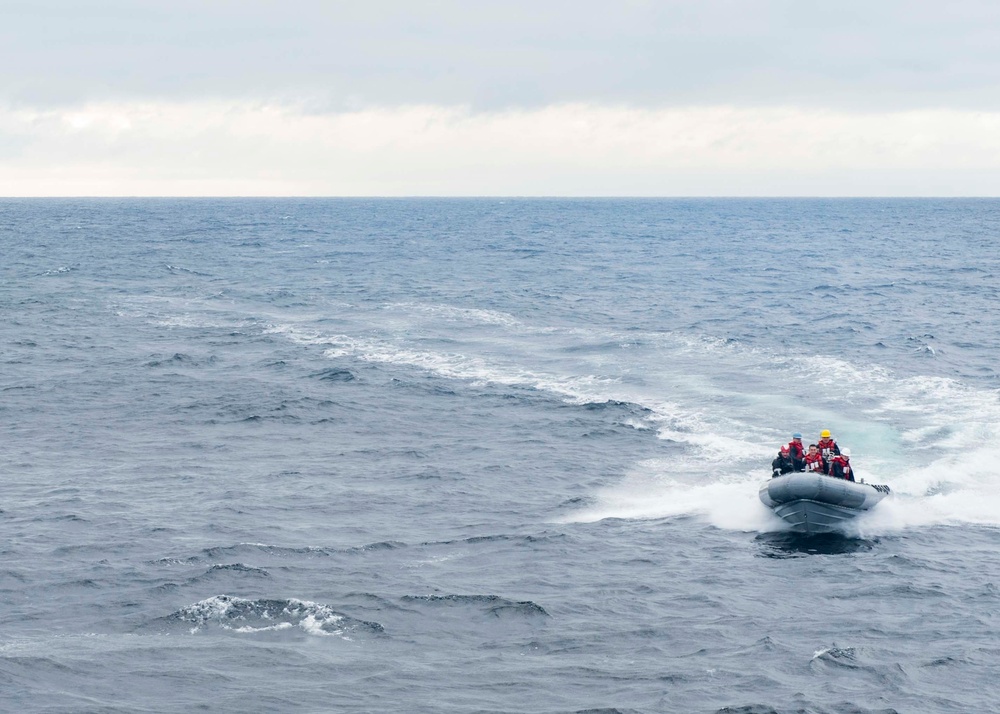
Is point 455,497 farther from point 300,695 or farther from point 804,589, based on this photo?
point 300,695

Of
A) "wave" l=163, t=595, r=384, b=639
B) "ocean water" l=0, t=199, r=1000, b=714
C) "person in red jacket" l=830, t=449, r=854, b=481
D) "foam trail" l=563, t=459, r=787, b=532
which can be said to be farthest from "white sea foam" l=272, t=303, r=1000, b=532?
"wave" l=163, t=595, r=384, b=639

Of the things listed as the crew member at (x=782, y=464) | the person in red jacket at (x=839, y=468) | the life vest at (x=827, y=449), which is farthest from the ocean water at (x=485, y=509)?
the life vest at (x=827, y=449)

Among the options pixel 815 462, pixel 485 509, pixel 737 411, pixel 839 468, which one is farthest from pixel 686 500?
pixel 737 411

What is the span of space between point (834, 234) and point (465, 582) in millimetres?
134563

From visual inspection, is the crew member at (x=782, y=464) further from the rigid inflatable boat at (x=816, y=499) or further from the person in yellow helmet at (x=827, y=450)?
the rigid inflatable boat at (x=816, y=499)

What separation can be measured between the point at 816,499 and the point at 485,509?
28.2 feet

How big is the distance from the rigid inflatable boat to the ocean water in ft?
1.57

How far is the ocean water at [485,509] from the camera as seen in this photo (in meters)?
21.9

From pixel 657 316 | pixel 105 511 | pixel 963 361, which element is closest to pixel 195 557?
pixel 105 511

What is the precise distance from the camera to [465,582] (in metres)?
26.5

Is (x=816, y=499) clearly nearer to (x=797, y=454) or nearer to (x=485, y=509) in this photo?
(x=797, y=454)

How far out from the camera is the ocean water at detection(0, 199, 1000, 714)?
21.9m

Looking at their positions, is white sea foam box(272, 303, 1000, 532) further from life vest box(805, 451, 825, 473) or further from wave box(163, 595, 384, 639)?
wave box(163, 595, 384, 639)

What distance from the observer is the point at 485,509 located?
3212 cm
